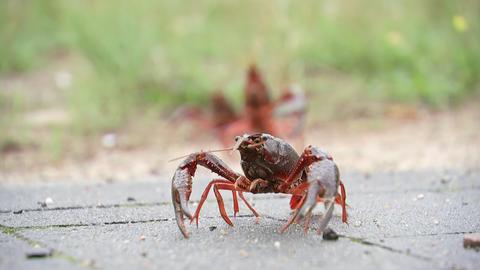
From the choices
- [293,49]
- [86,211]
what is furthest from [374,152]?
[86,211]

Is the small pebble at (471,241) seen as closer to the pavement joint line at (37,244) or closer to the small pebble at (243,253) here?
the small pebble at (243,253)

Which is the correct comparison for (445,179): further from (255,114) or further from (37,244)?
(37,244)

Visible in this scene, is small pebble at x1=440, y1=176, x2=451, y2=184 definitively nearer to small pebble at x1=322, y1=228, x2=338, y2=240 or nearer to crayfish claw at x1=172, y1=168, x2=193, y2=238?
small pebble at x1=322, y1=228, x2=338, y2=240

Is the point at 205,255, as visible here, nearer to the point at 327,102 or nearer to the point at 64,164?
the point at 64,164

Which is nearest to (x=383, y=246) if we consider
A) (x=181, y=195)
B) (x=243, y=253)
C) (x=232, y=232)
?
(x=243, y=253)

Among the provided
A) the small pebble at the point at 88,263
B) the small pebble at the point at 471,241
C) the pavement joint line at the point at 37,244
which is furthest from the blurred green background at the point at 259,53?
the small pebble at the point at 471,241

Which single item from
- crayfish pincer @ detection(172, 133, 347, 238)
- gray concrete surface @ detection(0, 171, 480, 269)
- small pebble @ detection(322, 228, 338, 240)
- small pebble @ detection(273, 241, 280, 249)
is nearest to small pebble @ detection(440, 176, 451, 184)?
gray concrete surface @ detection(0, 171, 480, 269)
